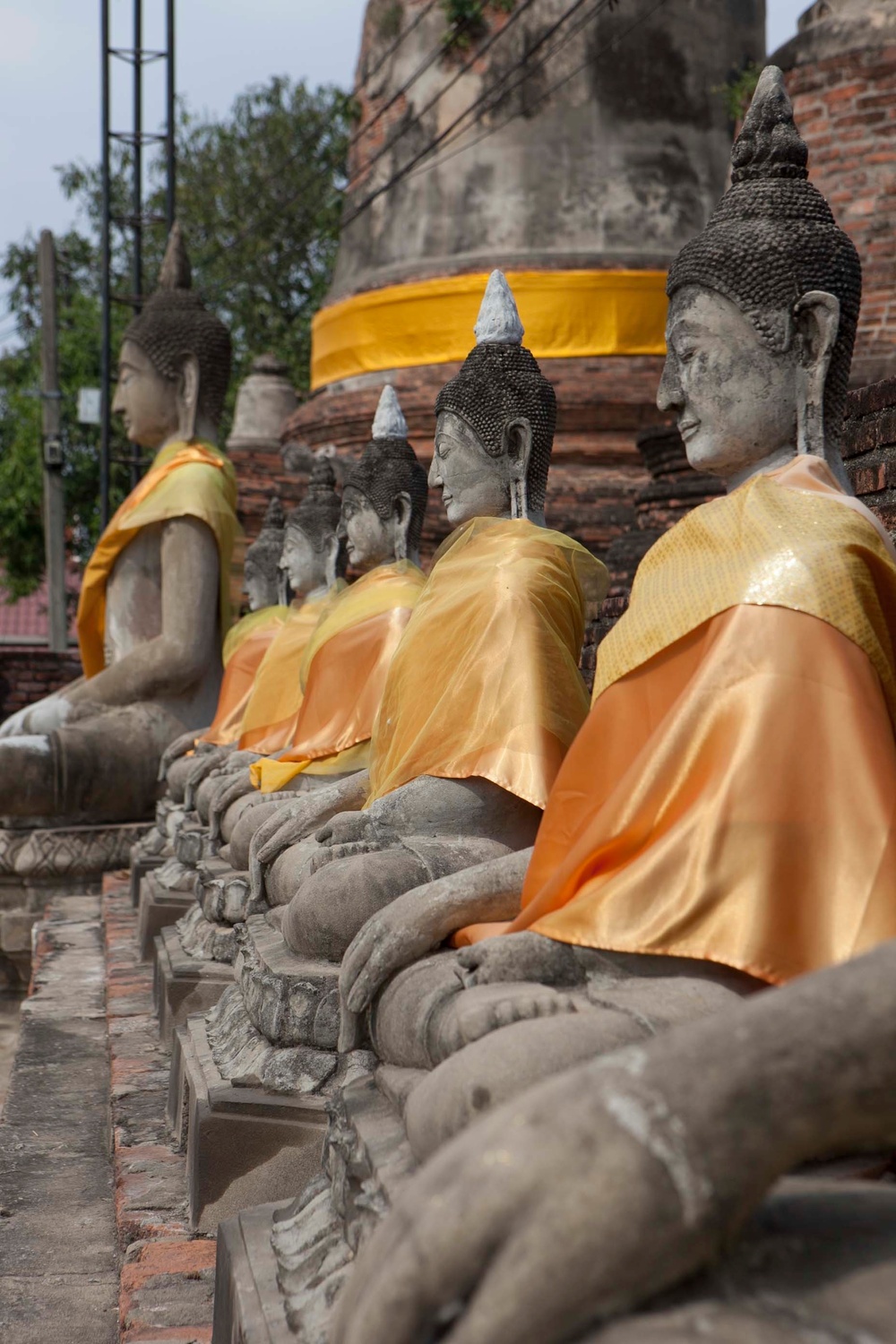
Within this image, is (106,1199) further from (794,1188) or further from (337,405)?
(337,405)

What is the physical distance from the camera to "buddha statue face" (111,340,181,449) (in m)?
7.52

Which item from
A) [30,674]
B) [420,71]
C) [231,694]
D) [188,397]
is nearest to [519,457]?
[231,694]

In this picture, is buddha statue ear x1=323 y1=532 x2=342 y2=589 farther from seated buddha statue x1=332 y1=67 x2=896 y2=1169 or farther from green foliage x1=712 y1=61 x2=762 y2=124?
green foliage x1=712 y1=61 x2=762 y2=124

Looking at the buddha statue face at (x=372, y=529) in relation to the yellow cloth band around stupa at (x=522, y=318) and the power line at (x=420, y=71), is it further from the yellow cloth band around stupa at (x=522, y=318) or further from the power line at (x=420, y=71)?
the power line at (x=420, y=71)

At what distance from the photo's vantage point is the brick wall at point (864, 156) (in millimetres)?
7676

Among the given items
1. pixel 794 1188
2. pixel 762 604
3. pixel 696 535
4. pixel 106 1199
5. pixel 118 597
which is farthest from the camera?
pixel 118 597

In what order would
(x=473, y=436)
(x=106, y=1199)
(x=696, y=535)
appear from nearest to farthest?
(x=696, y=535) → (x=106, y=1199) → (x=473, y=436)

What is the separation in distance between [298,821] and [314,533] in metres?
3.08

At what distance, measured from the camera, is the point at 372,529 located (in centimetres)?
496

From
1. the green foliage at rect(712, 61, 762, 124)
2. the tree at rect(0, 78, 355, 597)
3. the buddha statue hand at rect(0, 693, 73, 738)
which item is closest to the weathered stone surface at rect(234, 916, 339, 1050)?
the buddha statue hand at rect(0, 693, 73, 738)

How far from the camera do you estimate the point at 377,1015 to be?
2.57 metres

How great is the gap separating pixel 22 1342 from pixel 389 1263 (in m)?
1.77

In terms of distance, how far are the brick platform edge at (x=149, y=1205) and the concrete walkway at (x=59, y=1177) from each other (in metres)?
0.08

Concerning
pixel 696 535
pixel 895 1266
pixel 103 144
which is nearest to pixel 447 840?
pixel 696 535
